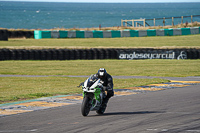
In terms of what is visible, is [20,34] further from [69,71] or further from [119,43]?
[69,71]

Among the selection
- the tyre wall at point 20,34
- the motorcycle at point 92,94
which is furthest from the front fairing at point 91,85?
the tyre wall at point 20,34

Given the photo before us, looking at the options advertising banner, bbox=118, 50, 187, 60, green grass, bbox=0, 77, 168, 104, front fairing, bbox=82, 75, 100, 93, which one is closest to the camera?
front fairing, bbox=82, 75, 100, 93

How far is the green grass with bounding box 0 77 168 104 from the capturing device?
1377 centimetres

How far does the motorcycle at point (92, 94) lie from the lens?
29.4 ft

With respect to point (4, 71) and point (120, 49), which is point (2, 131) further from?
point (120, 49)

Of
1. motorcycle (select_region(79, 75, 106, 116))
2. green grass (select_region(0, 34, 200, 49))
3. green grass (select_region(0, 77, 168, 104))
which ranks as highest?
green grass (select_region(0, 34, 200, 49))

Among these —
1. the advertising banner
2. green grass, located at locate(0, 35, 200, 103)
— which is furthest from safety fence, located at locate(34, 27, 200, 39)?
the advertising banner

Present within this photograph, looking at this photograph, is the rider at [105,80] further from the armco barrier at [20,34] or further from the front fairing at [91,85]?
the armco barrier at [20,34]

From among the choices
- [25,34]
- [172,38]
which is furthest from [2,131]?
[25,34]

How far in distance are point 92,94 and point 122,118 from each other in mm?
950

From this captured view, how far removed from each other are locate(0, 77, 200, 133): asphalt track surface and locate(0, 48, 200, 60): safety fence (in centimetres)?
1598

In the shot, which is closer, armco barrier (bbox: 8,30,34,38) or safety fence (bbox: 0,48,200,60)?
safety fence (bbox: 0,48,200,60)

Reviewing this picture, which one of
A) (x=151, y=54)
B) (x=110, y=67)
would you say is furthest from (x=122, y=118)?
(x=151, y=54)

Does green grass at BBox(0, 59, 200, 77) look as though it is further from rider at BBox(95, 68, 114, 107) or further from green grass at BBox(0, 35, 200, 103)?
rider at BBox(95, 68, 114, 107)
